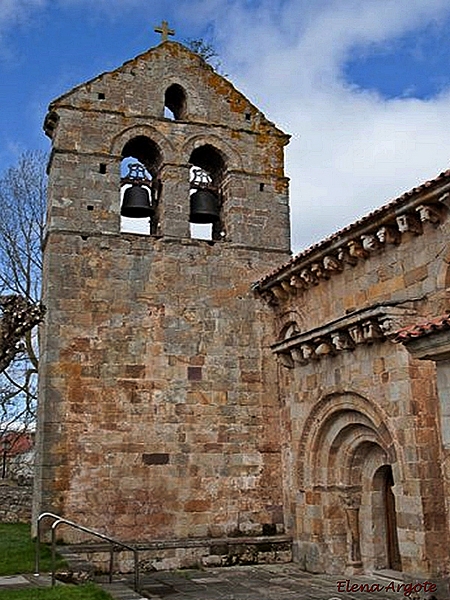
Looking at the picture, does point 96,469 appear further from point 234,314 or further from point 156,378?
point 234,314

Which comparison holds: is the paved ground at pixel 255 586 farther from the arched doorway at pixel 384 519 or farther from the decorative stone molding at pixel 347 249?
the decorative stone molding at pixel 347 249

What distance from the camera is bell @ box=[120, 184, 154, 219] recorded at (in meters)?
12.1

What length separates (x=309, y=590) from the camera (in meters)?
8.96

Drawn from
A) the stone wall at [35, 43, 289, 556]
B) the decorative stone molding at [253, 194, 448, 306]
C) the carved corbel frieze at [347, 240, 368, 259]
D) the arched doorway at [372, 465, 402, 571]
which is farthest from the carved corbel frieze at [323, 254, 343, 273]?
the arched doorway at [372, 465, 402, 571]

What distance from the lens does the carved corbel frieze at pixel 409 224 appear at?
862cm

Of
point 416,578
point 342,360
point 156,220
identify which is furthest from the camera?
point 156,220

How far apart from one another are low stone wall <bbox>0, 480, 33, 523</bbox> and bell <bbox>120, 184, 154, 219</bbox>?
6353 mm

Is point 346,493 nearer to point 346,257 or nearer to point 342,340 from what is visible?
point 342,340

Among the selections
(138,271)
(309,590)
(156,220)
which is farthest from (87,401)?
(309,590)

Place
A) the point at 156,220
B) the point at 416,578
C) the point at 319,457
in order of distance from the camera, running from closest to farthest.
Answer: the point at 416,578 → the point at 319,457 → the point at 156,220

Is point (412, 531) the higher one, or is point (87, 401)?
point (87, 401)

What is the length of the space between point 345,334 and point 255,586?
3467mm

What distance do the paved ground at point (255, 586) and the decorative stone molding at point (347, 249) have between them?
161 inches

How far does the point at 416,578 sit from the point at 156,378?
199 inches
